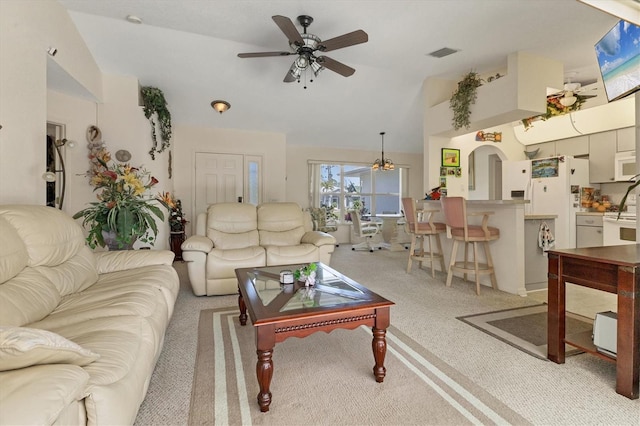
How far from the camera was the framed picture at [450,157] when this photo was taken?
4918 millimetres

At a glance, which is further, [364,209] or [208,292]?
[364,209]

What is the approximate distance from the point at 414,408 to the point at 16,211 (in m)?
2.40

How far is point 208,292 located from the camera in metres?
3.29

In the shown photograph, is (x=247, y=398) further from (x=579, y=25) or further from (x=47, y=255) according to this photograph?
(x=579, y=25)

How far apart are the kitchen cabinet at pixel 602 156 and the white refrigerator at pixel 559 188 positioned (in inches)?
3.6

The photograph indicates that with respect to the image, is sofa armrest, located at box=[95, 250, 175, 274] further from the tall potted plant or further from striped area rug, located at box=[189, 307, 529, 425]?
striped area rug, located at box=[189, 307, 529, 425]

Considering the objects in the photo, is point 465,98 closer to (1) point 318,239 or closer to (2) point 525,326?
(1) point 318,239

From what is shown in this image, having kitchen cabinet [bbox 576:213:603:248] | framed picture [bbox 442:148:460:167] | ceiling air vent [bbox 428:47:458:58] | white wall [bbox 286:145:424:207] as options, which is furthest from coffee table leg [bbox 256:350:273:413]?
white wall [bbox 286:145:424:207]

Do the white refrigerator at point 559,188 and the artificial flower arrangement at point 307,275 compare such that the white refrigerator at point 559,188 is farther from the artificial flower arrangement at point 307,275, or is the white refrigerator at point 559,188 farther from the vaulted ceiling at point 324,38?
the artificial flower arrangement at point 307,275

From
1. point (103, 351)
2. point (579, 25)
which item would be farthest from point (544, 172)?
point (103, 351)

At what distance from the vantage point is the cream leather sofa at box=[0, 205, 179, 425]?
853mm

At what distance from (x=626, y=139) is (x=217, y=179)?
266 inches

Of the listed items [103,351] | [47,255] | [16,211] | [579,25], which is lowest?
[103,351]

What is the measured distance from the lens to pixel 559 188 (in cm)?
508
